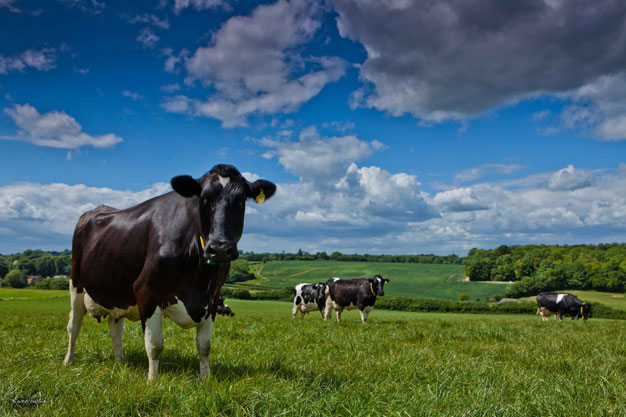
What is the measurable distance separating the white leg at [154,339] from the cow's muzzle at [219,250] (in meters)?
0.97

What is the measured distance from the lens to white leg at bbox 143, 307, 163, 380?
429cm

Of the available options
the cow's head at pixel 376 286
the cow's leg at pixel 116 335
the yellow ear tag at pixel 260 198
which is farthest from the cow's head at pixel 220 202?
the cow's head at pixel 376 286

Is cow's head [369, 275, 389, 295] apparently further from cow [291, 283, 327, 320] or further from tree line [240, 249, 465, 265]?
tree line [240, 249, 465, 265]

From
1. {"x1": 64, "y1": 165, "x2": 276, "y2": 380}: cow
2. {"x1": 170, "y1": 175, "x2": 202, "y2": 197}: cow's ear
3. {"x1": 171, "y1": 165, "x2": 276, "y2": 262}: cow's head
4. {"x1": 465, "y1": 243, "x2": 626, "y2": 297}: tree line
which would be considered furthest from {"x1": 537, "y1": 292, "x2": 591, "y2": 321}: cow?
{"x1": 465, "y1": 243, "x2": 626, "y2": 297}: tree line

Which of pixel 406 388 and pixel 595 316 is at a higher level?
pixel 406 388

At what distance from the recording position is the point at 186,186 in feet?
14.0

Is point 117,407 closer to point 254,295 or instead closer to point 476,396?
point 476,396

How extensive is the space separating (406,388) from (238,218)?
96.6 inches

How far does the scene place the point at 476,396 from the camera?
372cm

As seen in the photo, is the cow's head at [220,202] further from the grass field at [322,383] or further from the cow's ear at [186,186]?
the grass field at [322,383]

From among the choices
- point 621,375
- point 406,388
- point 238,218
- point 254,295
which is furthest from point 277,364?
point 254,295

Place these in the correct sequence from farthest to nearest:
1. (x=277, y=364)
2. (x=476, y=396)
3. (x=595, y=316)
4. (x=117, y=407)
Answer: (x=595, y=316) < (x=277, y=364) < (x=476, y=396) < (x=117, y=407)

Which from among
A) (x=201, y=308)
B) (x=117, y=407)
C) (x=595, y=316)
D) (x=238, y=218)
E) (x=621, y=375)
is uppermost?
(x=238, y=218)

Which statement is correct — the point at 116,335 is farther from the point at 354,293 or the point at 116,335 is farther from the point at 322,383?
the point at 354,293
